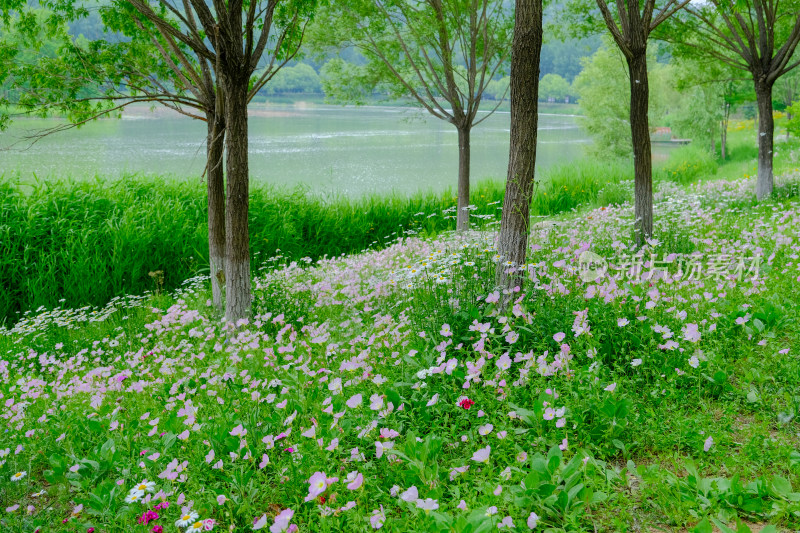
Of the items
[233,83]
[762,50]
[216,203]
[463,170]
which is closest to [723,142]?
[762,50]

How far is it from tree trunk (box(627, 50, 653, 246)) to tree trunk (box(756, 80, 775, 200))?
5353 millimetres

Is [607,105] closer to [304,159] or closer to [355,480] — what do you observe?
[304,159]

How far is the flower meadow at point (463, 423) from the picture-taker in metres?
2.51

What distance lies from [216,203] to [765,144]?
1029 cm

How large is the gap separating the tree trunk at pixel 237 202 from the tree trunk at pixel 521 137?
2.61m

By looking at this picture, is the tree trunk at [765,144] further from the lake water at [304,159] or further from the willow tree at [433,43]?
the lake water at [304,159]

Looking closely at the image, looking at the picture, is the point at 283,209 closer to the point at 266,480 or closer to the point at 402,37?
the point at 402,37

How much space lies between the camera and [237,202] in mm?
5551

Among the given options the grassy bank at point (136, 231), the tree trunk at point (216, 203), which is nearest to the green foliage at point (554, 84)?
the grassy bank at point (136, 231)

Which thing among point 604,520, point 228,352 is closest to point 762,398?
point 604,520

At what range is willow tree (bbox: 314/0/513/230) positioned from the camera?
8688 millimetres

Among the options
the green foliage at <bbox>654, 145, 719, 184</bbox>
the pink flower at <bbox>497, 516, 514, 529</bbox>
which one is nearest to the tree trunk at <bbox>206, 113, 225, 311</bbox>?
the pink flower at <bbox>497, 516, 514, 529</bbox>

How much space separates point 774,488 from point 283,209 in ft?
29.2

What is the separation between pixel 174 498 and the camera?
9.23 feet
